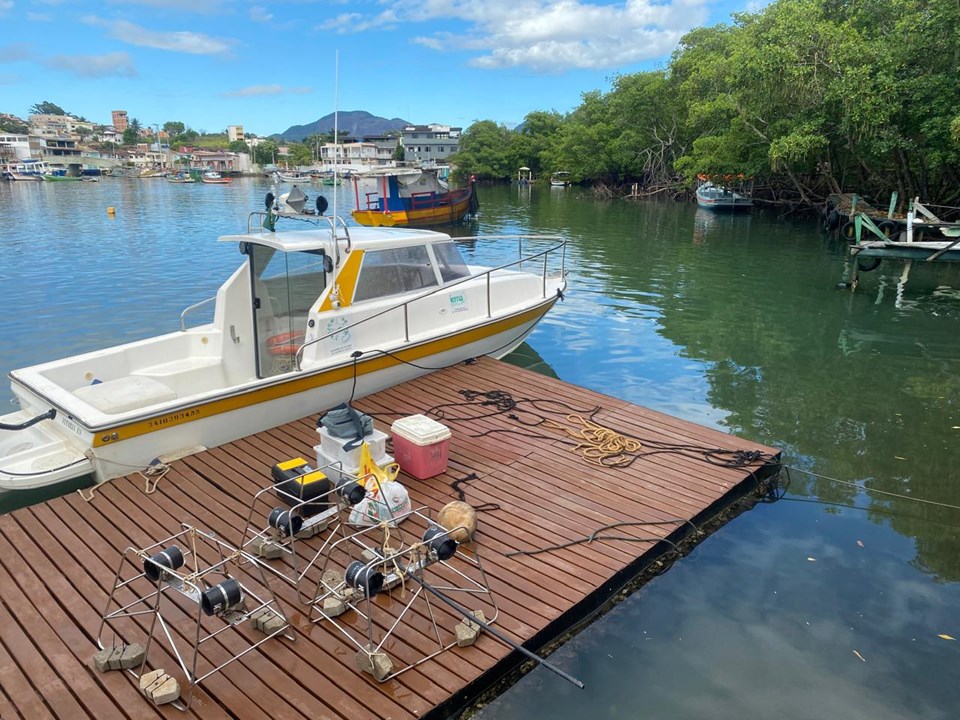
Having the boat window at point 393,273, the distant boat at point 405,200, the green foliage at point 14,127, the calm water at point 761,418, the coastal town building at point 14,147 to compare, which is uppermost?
the green foliage at point 14,127

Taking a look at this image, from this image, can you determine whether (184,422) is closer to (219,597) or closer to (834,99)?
(219,597)

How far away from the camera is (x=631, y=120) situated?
5231 centimetres

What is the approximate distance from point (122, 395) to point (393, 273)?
3536mm

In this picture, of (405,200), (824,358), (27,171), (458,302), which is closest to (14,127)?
(27,171)

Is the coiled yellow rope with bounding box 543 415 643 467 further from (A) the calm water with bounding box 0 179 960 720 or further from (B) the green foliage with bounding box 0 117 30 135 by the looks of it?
(B) the green foliage with bounding box 0 117 30 135

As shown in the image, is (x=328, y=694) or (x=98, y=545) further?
(x=98, y=545)

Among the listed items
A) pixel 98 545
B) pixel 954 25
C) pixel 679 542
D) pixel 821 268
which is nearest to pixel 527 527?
pixel 679 542

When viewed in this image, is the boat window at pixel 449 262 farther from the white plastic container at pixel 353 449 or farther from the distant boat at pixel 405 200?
the distant boat at pixel 405 200

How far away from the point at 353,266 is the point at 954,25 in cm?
2112

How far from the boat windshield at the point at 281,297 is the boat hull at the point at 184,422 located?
532mm

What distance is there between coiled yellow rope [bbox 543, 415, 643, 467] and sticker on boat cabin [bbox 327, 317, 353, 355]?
8.54ft

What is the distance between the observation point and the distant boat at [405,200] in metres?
28.1

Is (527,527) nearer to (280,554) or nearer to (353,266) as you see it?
(280,554)

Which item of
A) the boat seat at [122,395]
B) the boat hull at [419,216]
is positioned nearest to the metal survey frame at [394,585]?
the boat seat at [122,395]
